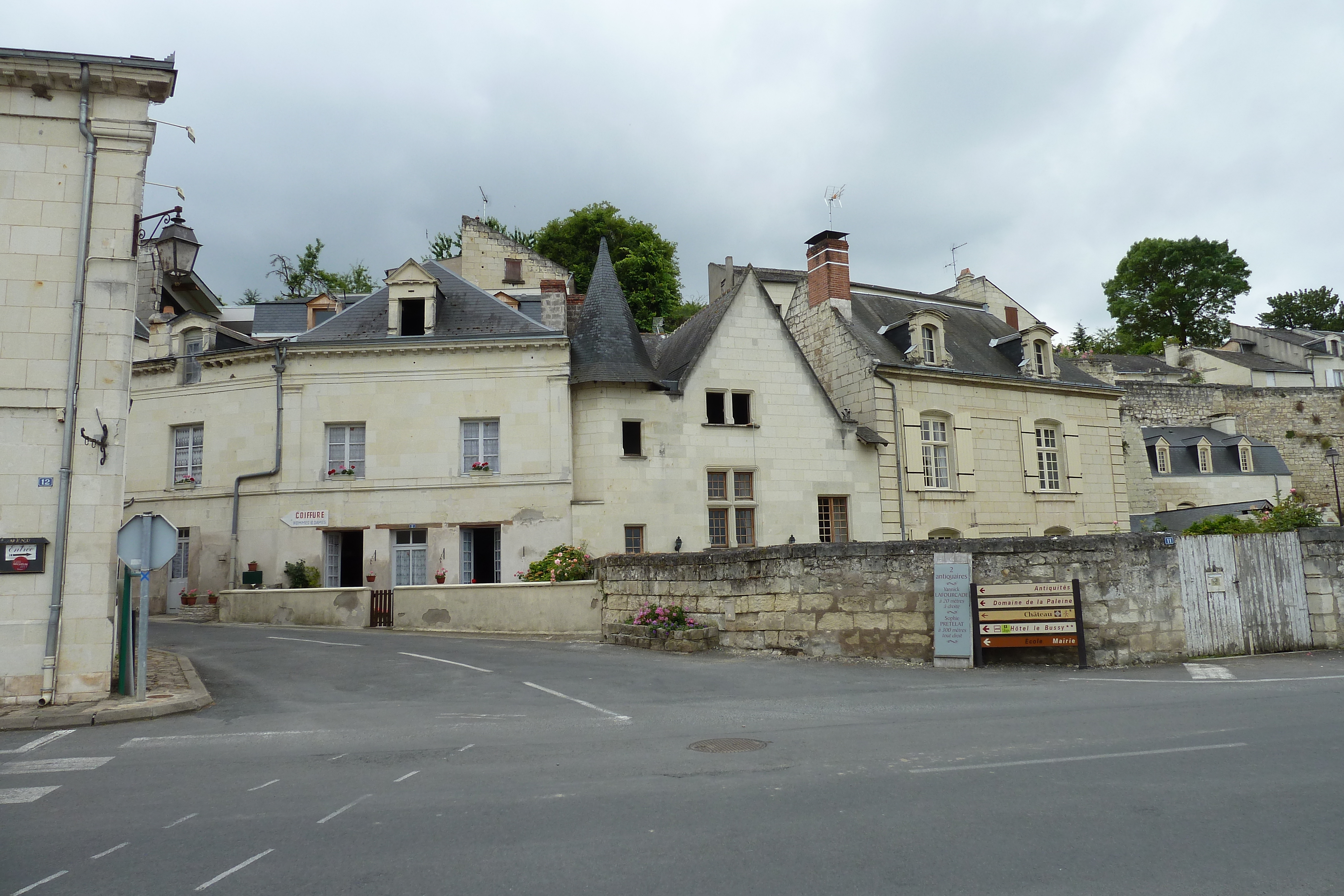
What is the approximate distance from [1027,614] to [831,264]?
16.9m

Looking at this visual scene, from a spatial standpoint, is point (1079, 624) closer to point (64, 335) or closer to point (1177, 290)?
point (64, 335)

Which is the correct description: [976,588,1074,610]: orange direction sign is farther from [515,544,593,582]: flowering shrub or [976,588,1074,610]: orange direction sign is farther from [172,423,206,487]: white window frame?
[172,423,206,487]: white window frame

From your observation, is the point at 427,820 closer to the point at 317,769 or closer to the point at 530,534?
the point at 317,769

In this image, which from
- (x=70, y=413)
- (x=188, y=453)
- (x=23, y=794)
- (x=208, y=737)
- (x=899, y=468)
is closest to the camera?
(x=23, y=794)

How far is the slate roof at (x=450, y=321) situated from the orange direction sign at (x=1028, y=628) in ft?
45.0

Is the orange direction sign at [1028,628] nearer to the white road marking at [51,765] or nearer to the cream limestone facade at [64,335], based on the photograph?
the white road marking at [51,765]

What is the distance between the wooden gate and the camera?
41.1 ft

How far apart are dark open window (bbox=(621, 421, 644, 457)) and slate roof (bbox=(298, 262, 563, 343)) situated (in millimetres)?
2929

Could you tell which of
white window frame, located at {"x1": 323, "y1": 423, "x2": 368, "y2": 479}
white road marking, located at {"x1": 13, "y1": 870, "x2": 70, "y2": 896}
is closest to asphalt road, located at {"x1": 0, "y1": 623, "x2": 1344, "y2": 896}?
white road marking, located at {"x1": 13, "y1": 870, "x2": 70, "y2": 896}

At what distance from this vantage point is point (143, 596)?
986 centimetres

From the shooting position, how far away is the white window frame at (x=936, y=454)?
25.5 m

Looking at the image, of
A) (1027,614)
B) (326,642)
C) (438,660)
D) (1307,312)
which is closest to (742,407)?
(326,642)

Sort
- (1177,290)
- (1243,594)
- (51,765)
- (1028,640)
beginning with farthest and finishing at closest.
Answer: (1177,290) → (1243,594) → (1028,640) → (51,765)

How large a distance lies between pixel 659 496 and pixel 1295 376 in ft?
157
